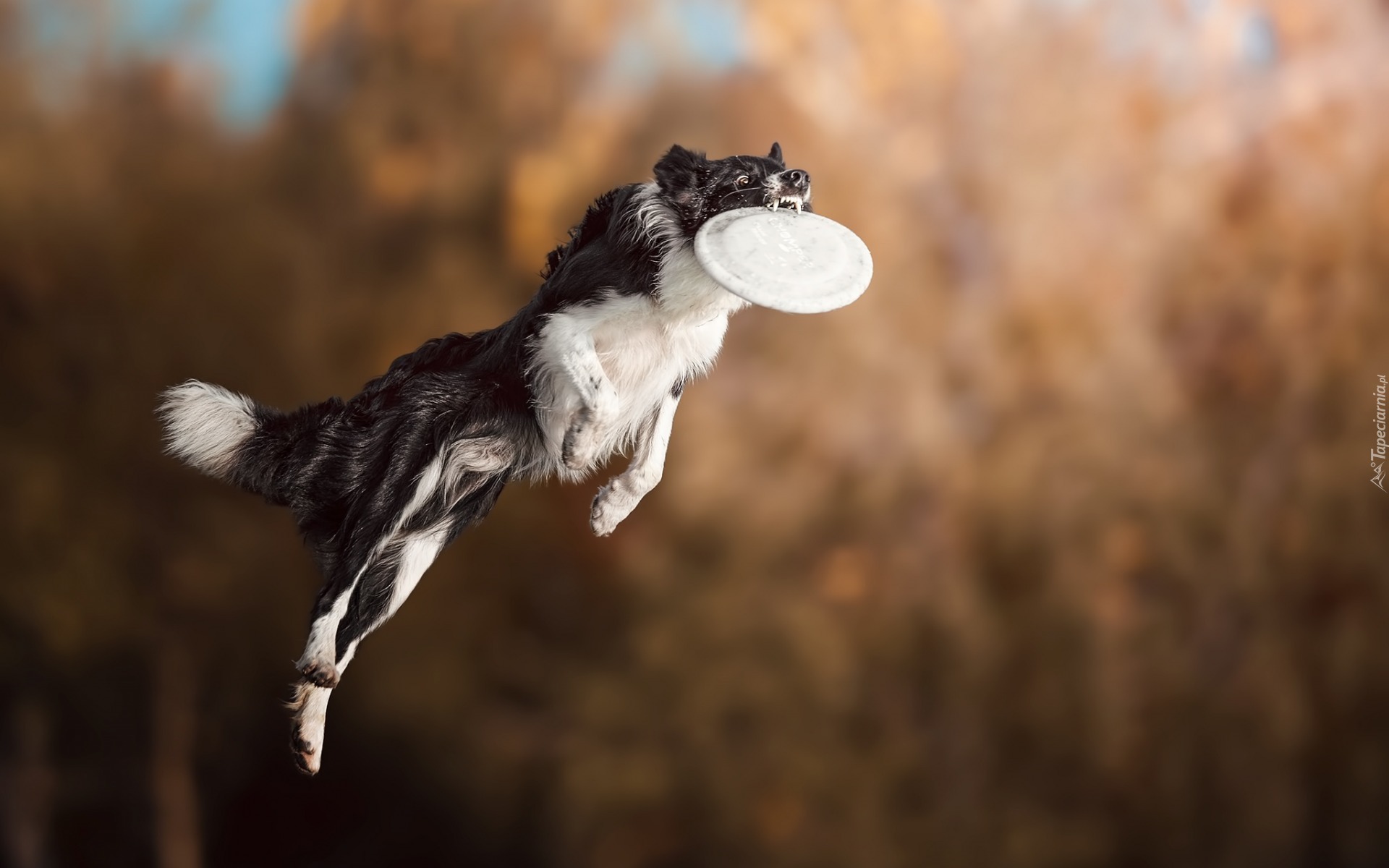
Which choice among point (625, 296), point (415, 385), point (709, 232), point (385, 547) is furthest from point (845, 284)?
point (385, 547)

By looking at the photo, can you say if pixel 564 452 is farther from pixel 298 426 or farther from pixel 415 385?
pixel 298 426

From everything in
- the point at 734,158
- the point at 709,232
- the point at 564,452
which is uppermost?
the point at 734,158

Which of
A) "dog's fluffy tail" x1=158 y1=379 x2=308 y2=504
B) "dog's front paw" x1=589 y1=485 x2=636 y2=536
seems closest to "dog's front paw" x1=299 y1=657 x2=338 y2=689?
"dog's fluffy tail" x1=158 y1=379 x2=308 y2=504

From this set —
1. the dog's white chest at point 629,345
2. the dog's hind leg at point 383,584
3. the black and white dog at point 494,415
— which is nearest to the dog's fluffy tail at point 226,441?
the black and white dog at point 494,415

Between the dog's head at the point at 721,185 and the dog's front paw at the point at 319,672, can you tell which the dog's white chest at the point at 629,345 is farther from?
the dog's front paw at the point at 319,672

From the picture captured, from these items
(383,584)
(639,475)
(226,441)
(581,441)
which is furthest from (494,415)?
(226,441)

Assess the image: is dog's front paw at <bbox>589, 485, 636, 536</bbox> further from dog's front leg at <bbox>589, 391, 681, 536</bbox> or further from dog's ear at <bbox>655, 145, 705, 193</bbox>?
dog's ear at <bbox>655, 145, 705, 193</bbox>

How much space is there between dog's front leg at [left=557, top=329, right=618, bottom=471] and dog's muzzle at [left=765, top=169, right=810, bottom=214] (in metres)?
0.49

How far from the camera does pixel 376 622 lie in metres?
2.89

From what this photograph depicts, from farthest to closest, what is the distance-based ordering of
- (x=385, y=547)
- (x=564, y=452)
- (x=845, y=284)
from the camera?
(x=385, y=547) → (x=564, y=452) → (x=845, y=284)

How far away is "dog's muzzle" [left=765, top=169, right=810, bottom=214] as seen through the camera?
105 inches

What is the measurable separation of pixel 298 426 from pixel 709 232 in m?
1.09

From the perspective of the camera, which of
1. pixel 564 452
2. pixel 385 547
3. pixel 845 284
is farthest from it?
pixel 385 547

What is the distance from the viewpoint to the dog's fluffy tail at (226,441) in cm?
291
